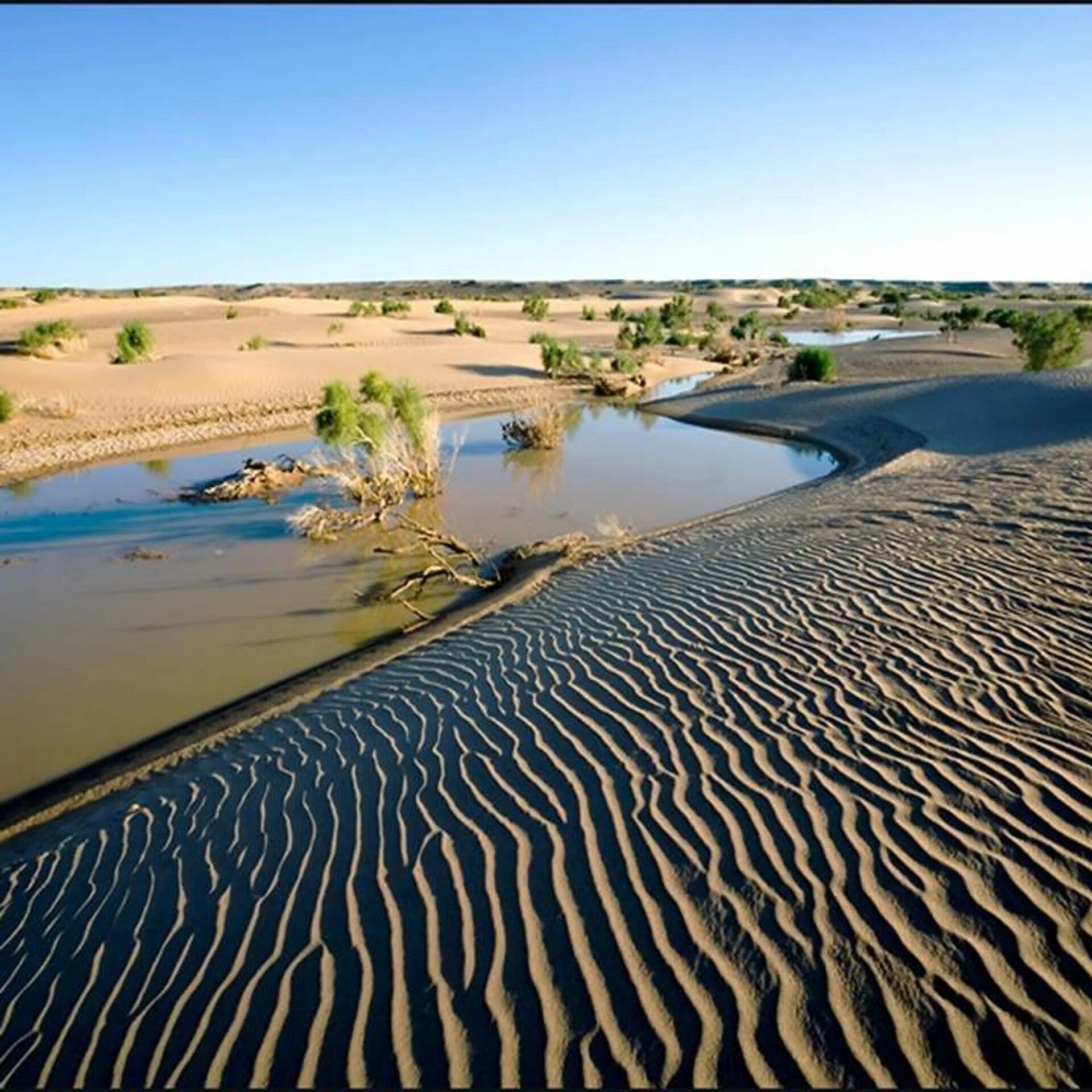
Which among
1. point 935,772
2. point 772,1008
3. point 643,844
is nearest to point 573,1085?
point 772,1008

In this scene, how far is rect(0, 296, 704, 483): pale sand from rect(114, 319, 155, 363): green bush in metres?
0.86

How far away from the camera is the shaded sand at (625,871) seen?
252 cm

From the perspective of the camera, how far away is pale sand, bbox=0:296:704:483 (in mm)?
18406

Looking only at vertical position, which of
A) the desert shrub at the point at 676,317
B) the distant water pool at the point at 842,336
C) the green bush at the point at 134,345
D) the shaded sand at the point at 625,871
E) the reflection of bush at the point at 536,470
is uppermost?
the shaded sand at the point at 625,871

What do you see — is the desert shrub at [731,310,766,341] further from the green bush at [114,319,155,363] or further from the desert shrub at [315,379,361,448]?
the desert shrub at [315,379,361,448]

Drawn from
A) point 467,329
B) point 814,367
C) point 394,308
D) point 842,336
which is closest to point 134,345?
point 467,329

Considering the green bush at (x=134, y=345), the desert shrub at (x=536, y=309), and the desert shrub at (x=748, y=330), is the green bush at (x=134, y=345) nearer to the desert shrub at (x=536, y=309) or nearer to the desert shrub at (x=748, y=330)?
the desert shrub at (x=536, y=309)

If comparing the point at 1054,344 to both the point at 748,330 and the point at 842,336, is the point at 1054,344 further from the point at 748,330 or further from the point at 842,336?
the point at 842,336

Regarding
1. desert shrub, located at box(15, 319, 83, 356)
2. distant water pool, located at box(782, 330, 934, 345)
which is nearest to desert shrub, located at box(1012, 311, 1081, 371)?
distant water pool, located at box(782, 330, 934, 345)

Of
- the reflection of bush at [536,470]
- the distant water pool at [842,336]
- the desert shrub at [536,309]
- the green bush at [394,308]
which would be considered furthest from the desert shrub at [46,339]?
the distant water pool at [842,336]

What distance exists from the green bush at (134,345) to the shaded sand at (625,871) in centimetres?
2516

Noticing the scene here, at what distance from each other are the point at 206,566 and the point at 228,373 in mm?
17492

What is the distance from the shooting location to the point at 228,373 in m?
25.0

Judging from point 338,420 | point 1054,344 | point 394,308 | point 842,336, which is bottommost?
point 842,336
